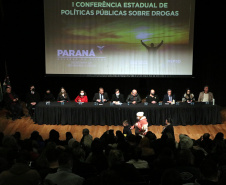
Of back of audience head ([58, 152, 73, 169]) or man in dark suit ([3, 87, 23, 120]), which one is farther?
man in dark suit ([3, 87, 23, 120])

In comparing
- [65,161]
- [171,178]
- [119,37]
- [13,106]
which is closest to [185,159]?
[171,178]

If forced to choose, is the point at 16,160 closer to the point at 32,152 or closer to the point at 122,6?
the point at 32,152

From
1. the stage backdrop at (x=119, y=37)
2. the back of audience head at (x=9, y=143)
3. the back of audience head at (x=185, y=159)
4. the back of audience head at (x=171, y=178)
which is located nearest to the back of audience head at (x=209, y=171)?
the back of audience head at (x=171, y=178)

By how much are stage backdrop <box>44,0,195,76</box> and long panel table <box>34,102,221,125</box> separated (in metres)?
2.50

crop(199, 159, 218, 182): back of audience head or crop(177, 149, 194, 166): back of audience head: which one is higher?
crop(199, 159, 218, 182): back of audience head

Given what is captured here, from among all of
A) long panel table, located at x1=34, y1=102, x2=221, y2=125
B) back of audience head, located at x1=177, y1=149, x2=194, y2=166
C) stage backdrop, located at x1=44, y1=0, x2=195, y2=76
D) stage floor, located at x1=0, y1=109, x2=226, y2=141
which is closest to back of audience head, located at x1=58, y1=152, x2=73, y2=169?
back of audience head, located at x1=177, y1=149, x2=194, y2=166

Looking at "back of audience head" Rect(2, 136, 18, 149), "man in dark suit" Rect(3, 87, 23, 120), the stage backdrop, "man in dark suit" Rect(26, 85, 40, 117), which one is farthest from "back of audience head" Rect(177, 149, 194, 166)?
the stage backdrop

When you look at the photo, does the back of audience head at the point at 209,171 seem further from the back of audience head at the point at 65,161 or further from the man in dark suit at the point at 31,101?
the man in dark suit at the point at 31,101

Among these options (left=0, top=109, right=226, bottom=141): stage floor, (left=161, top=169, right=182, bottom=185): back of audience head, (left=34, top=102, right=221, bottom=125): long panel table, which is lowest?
(left=0, top=109, right=226, bottom=141): stage floor

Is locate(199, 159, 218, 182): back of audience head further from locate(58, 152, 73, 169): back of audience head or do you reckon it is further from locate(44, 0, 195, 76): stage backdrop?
locate(44, 0, 195, 76): stage backdrop

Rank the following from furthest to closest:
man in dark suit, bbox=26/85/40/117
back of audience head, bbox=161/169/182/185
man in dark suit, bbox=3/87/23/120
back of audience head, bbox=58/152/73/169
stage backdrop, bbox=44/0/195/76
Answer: stage backdrop, bbox=44/0/195/76, man in dark suit, bbox=26/85/40/117, man in dark suit, bbox=3/87/23/120, back of audience head, bbox=58/152/73/169, back of audience head, bbox=161/169/182/185

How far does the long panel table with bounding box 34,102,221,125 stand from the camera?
9.13 m

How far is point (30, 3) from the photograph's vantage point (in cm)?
1167

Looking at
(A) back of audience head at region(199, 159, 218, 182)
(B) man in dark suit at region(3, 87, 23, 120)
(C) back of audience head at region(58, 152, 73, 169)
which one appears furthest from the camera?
(B) man in dark suit at region(3, 87, 23, 120)
